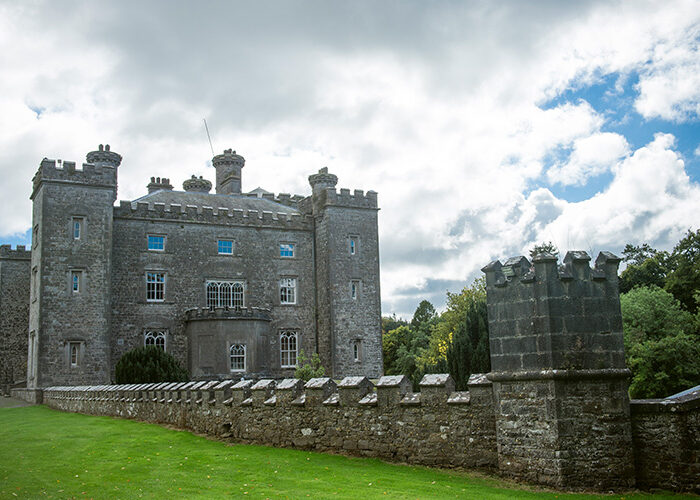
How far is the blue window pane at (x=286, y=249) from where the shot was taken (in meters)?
39.8

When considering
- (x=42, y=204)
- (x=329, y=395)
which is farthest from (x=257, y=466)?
(x=42, y=204)

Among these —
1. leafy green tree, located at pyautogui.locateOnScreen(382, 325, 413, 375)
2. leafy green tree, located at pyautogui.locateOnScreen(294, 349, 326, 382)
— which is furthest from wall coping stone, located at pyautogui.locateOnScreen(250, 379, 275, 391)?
leafy green tree, located at pyautogui.locateOnScreen(382, 325, 413, 375)

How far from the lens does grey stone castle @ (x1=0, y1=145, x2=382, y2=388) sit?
33.3m

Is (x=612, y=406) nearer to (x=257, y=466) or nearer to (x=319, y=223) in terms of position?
(x=257, y=466)

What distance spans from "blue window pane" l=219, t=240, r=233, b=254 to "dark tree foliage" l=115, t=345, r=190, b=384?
976cm

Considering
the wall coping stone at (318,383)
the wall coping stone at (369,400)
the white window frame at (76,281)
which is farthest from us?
the white window frame at (76,281)

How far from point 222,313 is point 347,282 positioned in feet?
24.2

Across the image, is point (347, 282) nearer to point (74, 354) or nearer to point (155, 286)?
point (155, 286)

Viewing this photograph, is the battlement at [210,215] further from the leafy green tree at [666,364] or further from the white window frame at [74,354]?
the leafy green tree at [666,364]

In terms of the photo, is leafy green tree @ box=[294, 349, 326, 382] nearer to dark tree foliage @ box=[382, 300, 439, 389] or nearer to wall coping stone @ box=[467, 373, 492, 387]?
dark tree foliage @ box=[382, 300, 439, 389]

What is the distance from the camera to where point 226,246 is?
38.4 meters

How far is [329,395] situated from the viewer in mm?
12242

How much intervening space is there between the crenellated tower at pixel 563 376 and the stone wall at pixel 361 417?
0.53 m

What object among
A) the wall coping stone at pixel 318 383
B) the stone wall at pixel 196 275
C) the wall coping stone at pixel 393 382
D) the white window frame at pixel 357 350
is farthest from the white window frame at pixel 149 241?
the wall coping stone at pixel 393 382
